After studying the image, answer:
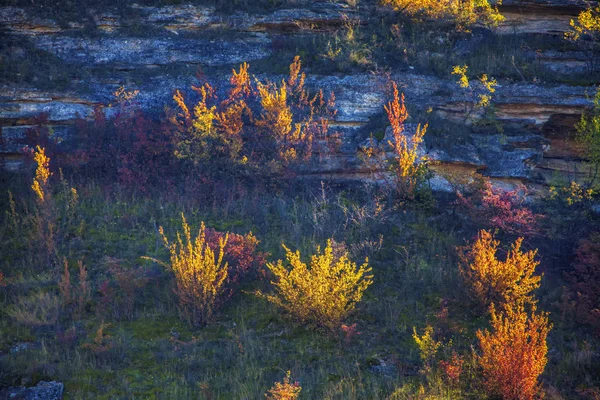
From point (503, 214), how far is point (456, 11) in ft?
27.2

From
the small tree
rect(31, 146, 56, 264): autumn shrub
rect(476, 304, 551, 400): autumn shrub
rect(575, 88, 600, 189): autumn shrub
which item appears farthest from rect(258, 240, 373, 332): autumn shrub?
the small tree

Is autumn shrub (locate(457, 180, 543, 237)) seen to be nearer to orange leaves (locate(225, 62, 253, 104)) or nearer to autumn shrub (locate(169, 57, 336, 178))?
autumn shrub (locate(169, 57, 336, 178))

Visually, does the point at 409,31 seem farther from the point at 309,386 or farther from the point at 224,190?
the point at 309,386

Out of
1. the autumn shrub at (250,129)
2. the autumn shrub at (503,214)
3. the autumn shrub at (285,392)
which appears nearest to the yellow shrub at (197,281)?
the autumn shrub at (285,392)

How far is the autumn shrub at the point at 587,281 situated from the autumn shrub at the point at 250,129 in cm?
584

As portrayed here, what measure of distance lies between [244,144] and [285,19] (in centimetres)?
537

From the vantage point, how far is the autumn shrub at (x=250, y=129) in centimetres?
1226

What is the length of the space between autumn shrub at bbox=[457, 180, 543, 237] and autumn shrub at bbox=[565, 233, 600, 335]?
972 mm

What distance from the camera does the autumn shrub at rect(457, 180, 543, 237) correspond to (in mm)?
10097

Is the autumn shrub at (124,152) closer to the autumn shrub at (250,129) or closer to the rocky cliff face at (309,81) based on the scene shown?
the autumn shrub at (250,129)

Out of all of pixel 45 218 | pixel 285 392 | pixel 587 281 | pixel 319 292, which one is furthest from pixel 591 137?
pixel 45 218

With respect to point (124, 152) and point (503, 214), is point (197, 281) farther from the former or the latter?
point (503, 214)

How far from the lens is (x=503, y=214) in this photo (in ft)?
33.5

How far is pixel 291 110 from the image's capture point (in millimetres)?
13406
